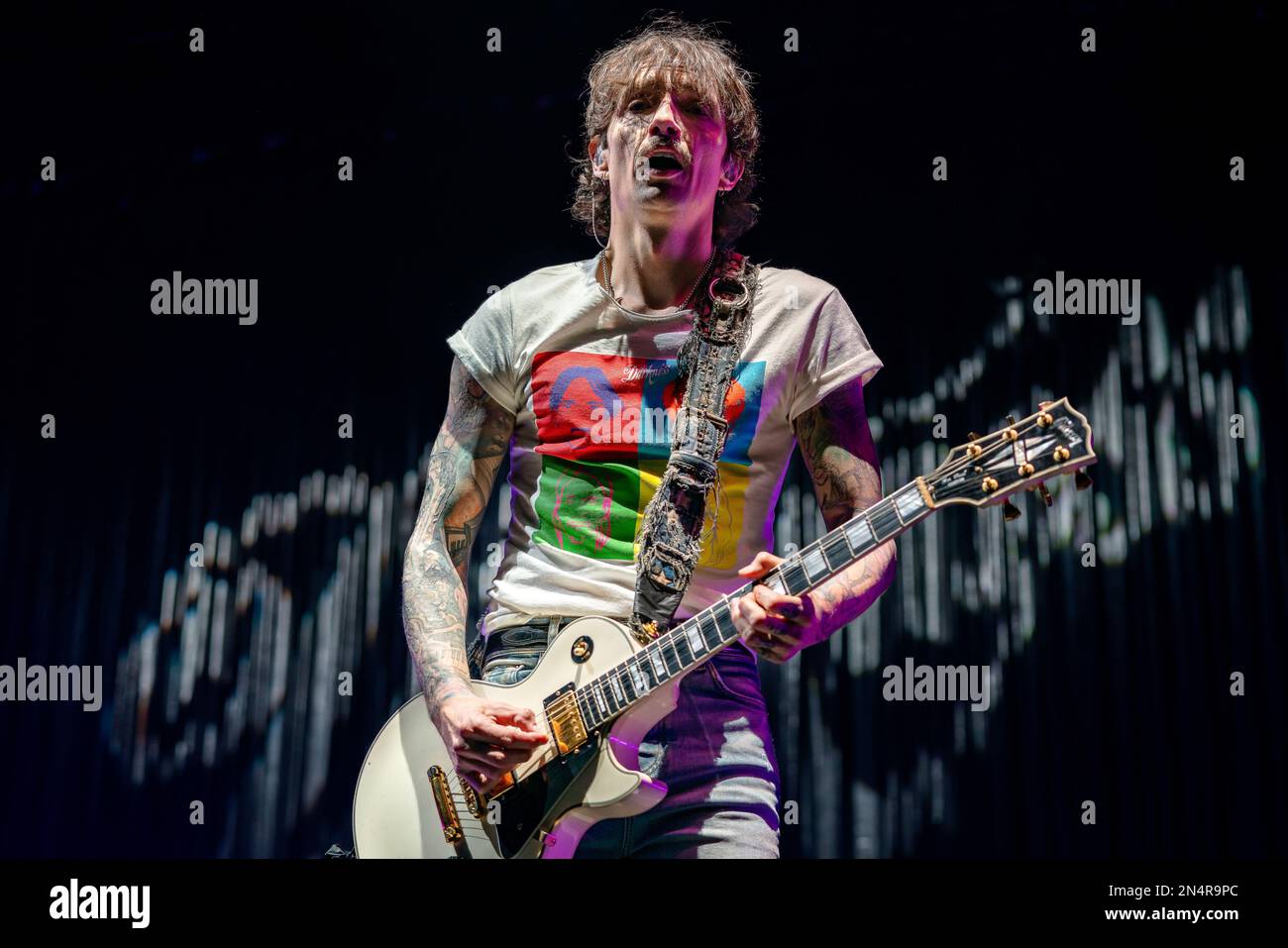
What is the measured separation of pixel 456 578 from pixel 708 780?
683 millimetres

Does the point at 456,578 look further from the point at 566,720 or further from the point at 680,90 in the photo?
the point at 680,90

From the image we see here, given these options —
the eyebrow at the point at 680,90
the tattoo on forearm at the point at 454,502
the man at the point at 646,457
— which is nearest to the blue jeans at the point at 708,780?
the man at the point at 646,457

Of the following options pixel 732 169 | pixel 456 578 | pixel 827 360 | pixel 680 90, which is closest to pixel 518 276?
pixel 732 169

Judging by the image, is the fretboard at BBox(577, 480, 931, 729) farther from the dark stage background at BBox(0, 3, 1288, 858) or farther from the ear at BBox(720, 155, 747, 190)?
the dark stage background at BBox(0, 3, 1288, 858)

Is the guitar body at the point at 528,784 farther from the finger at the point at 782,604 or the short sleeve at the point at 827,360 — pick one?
the short sleeve at the point at 827,360

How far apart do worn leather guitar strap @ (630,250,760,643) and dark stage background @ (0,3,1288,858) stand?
1.34m

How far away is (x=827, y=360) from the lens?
2.33 meters

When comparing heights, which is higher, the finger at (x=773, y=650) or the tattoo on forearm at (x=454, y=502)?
the tattoo on forearm at (x=454, y=502)

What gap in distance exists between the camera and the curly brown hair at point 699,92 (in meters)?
2.55

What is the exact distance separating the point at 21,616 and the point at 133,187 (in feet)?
4.63

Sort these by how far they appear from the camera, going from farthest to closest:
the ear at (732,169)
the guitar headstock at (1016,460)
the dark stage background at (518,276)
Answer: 1. the dark stage background at (518,276)
2. the ear at (732,169)
3. the guitar headstock at (1016,460)

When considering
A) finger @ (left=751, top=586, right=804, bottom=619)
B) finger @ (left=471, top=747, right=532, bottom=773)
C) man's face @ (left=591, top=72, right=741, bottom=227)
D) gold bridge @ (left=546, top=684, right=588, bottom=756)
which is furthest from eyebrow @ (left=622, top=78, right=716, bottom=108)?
finger @ (left=471, top=747, right=532, bottom=773)

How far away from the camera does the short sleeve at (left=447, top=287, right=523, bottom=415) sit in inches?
96.6
